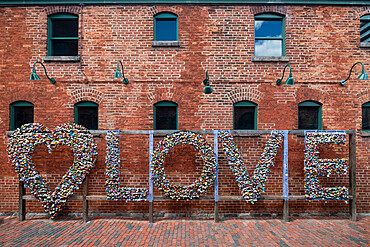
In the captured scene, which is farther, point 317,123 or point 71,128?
point 317,123

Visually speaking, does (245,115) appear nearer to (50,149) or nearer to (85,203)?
(85,203)

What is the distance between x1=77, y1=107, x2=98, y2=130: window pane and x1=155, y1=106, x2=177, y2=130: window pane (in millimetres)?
2150

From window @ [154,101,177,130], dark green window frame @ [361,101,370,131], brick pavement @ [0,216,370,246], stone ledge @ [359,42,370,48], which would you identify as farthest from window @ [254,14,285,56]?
brick pavement @ [0,216,370,246]

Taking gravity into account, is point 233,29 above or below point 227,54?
above

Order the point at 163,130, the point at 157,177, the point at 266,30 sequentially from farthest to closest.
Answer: the point at 266,30 → the point at 163,130 → the point at 157,177

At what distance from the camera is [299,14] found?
6.68 m

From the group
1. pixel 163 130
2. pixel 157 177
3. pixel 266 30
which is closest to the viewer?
pixel 157 177

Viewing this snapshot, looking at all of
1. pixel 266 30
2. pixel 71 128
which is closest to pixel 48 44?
pixel 71 128

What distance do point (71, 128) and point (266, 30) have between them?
24.4ft

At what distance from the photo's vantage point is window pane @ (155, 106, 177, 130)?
21.7 feet

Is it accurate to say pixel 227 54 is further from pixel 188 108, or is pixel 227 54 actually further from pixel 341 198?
pixel 341 198

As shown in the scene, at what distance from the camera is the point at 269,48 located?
6.80 meters

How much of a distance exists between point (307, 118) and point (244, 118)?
2224 millimetres

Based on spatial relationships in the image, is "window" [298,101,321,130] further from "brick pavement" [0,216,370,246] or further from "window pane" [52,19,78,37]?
"window pane" [52,19,78,37]
